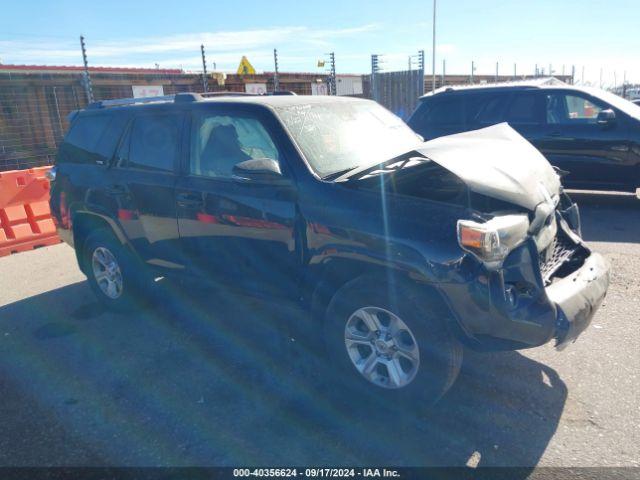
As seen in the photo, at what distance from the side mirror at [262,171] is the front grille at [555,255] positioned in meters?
1.71

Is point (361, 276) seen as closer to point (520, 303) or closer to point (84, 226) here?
point (520, 303)

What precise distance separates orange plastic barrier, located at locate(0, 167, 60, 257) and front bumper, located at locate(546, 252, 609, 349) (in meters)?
6.91

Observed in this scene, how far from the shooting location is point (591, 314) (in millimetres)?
3096

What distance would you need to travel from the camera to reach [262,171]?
131 inches

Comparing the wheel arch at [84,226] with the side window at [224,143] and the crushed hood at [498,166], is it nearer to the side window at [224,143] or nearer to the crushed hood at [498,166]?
the side window at [224,143]

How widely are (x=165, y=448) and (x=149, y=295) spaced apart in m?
2.13

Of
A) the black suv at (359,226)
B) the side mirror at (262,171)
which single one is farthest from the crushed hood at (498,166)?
the side mirror at (262,171)

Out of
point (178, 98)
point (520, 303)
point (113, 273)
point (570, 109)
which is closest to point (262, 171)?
point (178, 98)

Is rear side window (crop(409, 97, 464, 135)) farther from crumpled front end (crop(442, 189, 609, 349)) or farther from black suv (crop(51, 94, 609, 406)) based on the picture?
crumpled front end (crop(442, 189, 609, 349))

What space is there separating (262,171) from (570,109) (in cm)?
618

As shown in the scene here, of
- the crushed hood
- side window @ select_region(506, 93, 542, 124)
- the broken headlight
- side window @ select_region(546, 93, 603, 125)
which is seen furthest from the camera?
side window @ select_region(506, 93, 542, 124)

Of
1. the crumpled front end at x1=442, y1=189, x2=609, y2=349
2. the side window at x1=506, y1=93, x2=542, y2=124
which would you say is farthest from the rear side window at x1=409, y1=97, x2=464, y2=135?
the crumpled front end at x1=442, y1=189, x2=609, y2=349

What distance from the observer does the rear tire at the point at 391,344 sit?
2895mm

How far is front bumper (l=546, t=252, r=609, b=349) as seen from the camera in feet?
9.29
